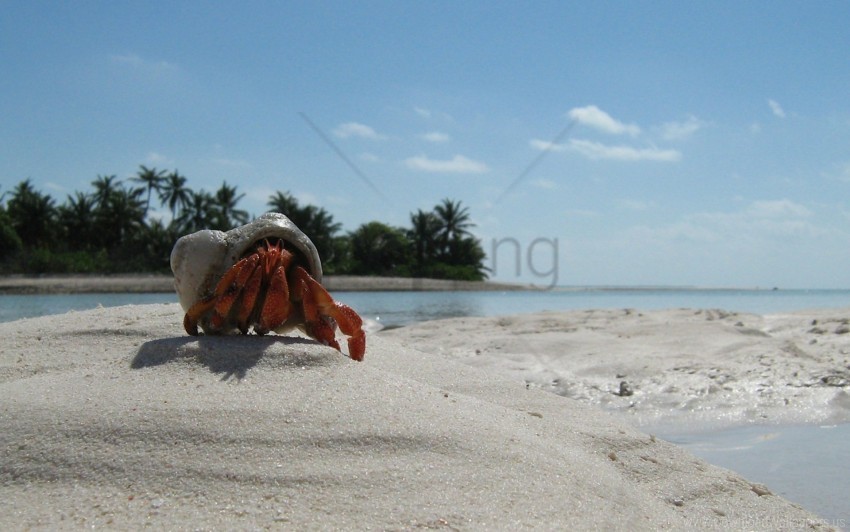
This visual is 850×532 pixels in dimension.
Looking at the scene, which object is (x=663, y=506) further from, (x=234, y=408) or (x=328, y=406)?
(x=234, y=408)

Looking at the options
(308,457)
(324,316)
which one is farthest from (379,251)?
(308,457)

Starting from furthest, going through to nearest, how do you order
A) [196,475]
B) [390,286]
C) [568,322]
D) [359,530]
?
[390,286] < [568,322] < [196,475] < [359,530]

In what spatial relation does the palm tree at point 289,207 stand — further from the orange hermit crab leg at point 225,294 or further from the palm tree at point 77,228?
the orange hermit crab leg at point 225,294

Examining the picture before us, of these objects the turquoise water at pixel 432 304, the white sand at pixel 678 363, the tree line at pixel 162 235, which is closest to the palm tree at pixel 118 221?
the tree line at pixel 162 235

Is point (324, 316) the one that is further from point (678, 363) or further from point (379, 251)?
point (379, 251)

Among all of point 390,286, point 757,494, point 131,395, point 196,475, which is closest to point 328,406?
point 196,475

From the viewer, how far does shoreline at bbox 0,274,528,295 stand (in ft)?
124

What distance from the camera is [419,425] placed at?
349 centimetres

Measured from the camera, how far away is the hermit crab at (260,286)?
4.24m

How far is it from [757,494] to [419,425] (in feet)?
6.14

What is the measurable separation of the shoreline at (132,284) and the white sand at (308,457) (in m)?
30.4

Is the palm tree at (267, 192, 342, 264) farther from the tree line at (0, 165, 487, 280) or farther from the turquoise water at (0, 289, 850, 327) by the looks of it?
the turquoise water at (0, 289, 850, 327)

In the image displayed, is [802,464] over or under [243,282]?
under

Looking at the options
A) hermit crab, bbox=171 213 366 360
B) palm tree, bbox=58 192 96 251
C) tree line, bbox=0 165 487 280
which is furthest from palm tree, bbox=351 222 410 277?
hermit crab, bbox=171 213 366 360
